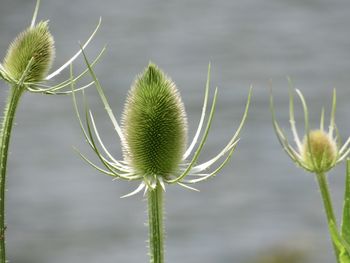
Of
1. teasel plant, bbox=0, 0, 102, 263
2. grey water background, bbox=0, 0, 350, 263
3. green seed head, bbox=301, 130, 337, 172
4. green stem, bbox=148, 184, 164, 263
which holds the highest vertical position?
grey water background, bbox=0, 0, 350, 263

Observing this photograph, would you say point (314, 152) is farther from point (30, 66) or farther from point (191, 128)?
point (191, 128)

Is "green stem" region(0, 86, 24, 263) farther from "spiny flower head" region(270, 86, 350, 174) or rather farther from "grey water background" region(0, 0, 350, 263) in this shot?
"grey water background" region(0, 0, 350, 263)

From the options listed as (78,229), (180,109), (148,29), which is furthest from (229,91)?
(180,109)

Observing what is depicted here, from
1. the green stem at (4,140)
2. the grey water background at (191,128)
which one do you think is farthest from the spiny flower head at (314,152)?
the grey water background at (191,128)

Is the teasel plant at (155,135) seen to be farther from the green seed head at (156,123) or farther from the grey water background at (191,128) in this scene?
the grey water background at (191,128)

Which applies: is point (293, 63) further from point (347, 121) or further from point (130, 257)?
point (130, 257)

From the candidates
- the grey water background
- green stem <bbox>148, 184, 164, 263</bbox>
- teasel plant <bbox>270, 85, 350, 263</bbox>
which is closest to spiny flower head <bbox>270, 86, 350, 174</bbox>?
teasel plant <bbox>270, 85, 350, 263</bbox>
